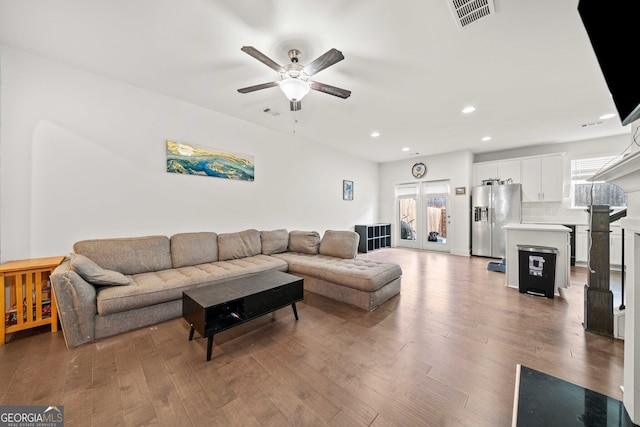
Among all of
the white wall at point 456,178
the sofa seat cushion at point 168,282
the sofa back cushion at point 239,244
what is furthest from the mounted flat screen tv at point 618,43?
the white wall at point 456,178

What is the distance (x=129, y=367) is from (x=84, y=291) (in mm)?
819

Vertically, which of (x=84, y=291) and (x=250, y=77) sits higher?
(x=250, y=77)

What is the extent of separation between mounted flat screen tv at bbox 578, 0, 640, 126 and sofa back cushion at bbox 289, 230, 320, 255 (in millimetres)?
3538

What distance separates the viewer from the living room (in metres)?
2.36

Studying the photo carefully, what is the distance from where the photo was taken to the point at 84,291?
2.01 metres

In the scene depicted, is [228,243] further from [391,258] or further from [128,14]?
[391,258]

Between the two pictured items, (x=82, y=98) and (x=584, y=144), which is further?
(x=584, y=144)

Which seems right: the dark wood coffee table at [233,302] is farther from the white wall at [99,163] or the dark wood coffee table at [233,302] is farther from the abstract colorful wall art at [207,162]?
the abstract colorful wall art at [207,162]

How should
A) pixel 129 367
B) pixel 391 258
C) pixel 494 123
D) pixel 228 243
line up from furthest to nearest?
pixel 391 258
pixel 494 123
pixel 228 243
pixel 129 367

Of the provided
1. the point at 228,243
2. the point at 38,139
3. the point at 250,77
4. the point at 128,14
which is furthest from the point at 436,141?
the point at 38,139

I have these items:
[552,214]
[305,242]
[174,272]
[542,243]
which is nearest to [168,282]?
[174,272]

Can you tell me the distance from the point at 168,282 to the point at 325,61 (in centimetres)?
265

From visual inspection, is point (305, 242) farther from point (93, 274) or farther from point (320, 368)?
point (93, 274)

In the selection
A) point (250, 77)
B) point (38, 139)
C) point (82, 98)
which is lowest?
point (38, 139)
